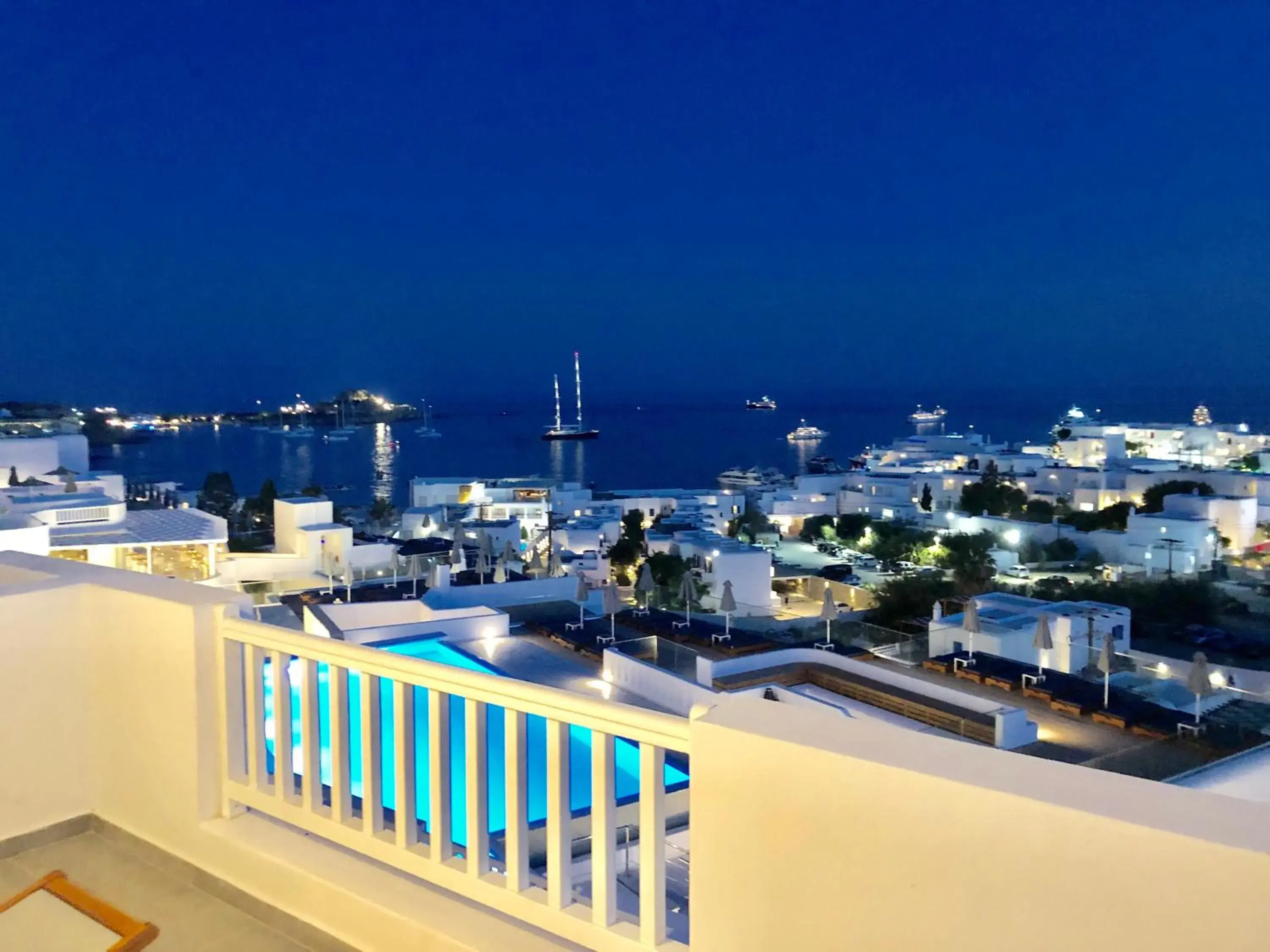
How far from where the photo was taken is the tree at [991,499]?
35281mm

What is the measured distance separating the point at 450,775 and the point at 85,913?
104 centimetres

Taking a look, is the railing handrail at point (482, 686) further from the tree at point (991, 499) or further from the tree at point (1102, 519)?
the tree at point (991, 499)

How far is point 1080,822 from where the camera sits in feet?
3.36

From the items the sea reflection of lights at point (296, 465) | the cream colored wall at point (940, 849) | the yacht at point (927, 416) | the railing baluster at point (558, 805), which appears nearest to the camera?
the cream colored wall at point (940, 849)

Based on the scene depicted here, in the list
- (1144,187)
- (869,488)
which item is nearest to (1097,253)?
(1144,187)

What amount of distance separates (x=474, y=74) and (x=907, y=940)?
62.2 metres

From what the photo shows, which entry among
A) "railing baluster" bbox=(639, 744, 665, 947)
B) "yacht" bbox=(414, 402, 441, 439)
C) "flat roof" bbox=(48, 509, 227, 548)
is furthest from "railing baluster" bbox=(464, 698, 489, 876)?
"yacht" bbox=(414, 402, 441, 439)

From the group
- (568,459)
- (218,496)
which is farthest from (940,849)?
(568,459)

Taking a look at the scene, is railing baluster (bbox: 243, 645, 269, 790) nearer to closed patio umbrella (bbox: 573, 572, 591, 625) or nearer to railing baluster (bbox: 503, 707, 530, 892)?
railing baluster (bbox: 503, 707, 530, 892)

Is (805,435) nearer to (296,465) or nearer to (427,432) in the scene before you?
(427,432)

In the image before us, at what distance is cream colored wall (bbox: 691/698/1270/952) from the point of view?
97 cm

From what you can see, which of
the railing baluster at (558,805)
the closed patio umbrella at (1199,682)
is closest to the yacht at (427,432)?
the closed patio umbrella at (1199,682)

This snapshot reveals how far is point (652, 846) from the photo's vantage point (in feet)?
4.83

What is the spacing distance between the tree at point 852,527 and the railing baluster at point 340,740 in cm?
3113
